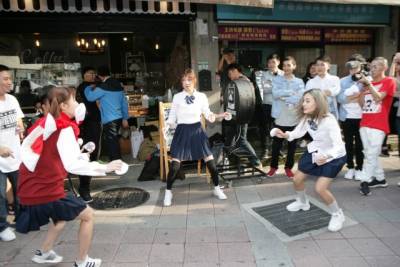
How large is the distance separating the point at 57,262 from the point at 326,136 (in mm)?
3226

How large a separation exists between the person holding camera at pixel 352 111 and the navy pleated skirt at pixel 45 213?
169 inches

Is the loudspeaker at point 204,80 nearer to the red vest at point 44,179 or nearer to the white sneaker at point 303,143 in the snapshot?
the white sneaker at point 303,143

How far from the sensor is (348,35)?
29.9 feet

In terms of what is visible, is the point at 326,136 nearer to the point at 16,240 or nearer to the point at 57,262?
the point at 57,262

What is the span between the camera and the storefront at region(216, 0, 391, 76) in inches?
309

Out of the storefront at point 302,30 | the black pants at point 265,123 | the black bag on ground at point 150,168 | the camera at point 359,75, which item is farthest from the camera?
the storefront at point 302,30

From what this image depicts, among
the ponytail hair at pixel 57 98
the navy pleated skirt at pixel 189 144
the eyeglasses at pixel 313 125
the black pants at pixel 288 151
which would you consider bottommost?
the black pants at pixel 288 151

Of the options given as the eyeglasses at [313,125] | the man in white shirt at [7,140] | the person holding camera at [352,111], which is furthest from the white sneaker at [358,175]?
the man in white shirt at [7,140]

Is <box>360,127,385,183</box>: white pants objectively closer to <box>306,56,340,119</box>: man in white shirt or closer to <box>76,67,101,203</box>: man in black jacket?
<box>306,56,340,119</box>: man in white shirt

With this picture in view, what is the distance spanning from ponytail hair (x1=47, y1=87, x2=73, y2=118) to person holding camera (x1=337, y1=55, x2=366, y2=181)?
13.7ft

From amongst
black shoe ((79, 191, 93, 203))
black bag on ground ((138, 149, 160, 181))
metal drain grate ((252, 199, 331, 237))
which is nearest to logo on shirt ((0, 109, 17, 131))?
black shoe ((79, 191, 93, 203))

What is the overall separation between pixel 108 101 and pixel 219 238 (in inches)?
120

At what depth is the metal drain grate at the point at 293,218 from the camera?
4320 mm

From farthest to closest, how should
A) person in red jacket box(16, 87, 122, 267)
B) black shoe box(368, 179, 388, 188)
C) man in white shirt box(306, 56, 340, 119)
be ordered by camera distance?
man in white shirt box(306, 56, 340, 119), black shoe box(368, 179, 388, 188), person in red jacket box(16, 87, 122, 267)
